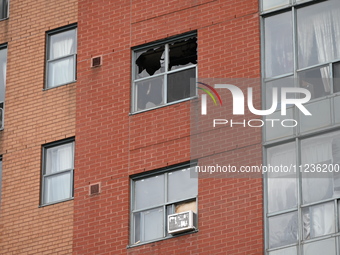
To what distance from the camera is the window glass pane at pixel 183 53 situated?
32.3 metres

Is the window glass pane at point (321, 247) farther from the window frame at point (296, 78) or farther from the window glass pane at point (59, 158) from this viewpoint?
the window glass pane at point (59, 158)

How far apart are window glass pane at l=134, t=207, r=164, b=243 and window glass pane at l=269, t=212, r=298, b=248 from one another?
9.70ft

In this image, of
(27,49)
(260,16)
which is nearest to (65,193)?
(27,49)

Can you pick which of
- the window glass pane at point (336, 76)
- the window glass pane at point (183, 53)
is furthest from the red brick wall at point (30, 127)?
the window glass pane at point (336, 76)

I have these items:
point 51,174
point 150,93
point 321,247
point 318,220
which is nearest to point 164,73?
point 150,93

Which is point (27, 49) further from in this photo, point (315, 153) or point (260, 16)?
point (315, 153)

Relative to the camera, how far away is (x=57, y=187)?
33031mm

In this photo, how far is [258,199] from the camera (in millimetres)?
29500

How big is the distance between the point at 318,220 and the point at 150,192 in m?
4.65

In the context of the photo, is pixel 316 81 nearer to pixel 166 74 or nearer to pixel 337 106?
pixel 337 106

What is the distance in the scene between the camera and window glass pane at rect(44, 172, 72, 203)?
3281 cm

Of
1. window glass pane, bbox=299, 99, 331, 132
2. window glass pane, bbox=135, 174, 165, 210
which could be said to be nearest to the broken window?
window glass pane, bbox=135, 174, 165, 210

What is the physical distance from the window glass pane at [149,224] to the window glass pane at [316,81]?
452 cm

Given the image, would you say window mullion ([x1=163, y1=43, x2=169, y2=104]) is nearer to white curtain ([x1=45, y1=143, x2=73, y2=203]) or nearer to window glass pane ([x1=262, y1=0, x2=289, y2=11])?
window glass pane ([x1=262, y1=0, x2=289, y2=11])
